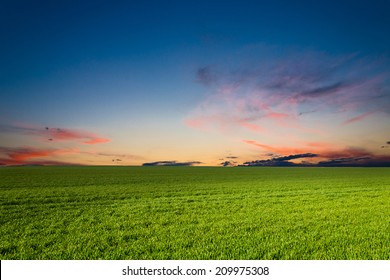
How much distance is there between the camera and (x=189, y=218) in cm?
1437

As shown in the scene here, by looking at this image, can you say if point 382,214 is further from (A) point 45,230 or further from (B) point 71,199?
(B) point 71,199

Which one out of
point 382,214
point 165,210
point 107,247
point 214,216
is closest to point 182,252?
point 107,247

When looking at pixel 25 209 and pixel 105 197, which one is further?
pixel 105 197

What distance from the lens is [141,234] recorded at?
1120cm

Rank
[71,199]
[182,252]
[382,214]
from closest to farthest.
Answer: [182,252] → [382,214] → [71,199]

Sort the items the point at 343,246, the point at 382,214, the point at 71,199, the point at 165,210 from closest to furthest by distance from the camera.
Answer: the point at 343,246
the point at 382,214
the point at 165,210
the point at 71,199

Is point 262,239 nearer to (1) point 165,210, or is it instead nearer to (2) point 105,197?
(1) point 165,210

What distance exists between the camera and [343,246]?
31.0 ft

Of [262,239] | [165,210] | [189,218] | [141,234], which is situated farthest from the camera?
[165,210]

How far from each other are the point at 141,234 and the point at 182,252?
116 inches
